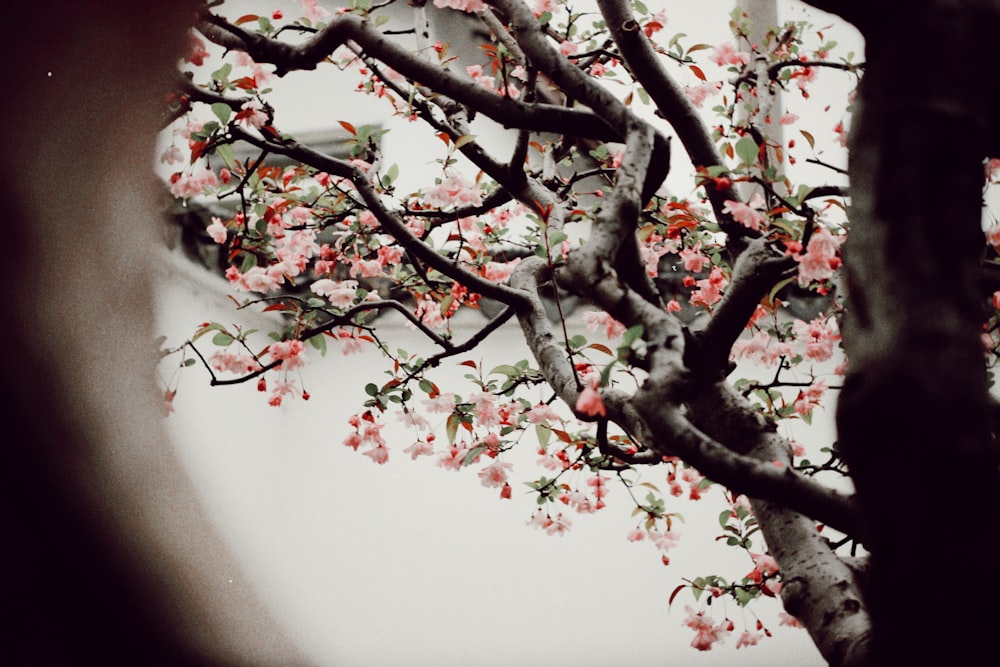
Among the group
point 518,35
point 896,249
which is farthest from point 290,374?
point 896,249

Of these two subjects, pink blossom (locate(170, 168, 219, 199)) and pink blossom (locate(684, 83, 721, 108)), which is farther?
pink blossom (locate(684, 83, 721, 108))

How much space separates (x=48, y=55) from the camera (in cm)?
163

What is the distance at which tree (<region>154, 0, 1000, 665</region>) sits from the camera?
26.0 inches

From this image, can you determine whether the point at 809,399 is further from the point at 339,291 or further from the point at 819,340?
the point at 339,291

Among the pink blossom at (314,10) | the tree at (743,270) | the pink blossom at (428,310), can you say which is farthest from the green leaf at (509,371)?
the pink blossom at (314,10)

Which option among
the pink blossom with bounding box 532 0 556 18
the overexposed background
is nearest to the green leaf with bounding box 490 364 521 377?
the pink blossom with bounding box 532 0 556 18

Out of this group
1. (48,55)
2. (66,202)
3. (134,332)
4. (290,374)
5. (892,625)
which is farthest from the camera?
(290,374)

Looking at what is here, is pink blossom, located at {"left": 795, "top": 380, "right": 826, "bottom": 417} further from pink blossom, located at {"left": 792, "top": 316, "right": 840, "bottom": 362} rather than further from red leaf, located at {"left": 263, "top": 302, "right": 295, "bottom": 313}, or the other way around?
red leaf, located at {"left": 263, "top": 302, "right": 295, "bottom": 313}

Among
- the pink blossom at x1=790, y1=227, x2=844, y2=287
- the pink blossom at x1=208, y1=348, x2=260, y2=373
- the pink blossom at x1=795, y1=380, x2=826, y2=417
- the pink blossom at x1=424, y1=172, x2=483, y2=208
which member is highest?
the pink blossom at x1=424, y1=172, x2=483, y2=208

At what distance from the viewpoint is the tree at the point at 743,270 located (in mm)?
661

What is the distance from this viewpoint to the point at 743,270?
1172 millimetres

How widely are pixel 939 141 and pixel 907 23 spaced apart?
0.14 metres

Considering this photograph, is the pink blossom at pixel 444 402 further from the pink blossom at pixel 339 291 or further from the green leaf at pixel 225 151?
the green leaf at pixel 225 151

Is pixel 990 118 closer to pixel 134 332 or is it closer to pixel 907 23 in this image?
pixel 907 23
